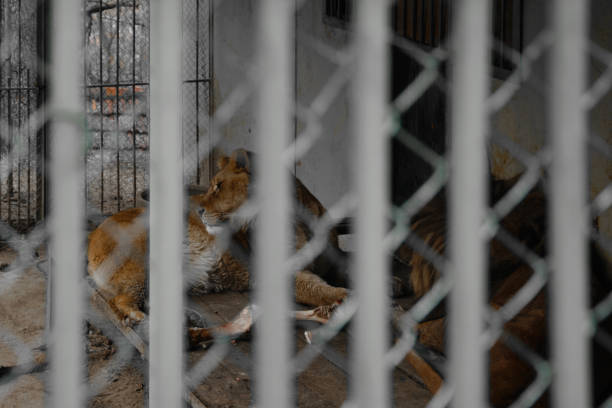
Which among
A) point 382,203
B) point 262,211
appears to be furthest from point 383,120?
point 262,211

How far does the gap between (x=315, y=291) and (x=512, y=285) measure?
98cm

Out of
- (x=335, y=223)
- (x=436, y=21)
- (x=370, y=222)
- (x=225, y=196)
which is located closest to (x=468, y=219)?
(x=370, y=222)

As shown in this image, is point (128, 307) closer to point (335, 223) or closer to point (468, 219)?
point (335, 223)

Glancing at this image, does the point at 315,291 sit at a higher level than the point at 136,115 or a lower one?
lower

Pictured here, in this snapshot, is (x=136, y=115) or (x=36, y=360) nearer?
(x=36, y=360)

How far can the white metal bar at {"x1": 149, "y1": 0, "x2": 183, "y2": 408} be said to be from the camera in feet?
3.35

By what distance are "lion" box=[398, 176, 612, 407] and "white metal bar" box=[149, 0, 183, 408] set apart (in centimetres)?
125

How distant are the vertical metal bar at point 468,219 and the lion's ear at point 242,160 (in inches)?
99.2

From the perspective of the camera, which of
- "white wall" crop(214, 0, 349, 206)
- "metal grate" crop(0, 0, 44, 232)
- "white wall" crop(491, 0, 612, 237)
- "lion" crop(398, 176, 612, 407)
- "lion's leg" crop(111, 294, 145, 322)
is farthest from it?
"metal grate" crop(0, 0, 44, 232)

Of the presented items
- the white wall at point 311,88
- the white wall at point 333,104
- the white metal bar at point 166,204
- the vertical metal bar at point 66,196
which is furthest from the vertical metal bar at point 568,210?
the white wall at point 311,88

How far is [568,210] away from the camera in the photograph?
4.09ft

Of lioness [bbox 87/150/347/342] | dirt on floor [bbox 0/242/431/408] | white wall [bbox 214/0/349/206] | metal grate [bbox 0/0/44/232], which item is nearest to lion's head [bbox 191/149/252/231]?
lioness [bbox 87/150/347/342]

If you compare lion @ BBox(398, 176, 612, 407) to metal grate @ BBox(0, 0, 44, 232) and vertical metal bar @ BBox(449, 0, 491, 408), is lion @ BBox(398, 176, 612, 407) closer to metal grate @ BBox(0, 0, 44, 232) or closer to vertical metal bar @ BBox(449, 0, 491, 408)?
vertical metal bar @ BBox(449, 0, 491, 408)

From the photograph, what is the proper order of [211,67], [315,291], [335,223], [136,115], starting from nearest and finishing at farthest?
[335,223]
[315,291]
[211,67]
[136,115]
